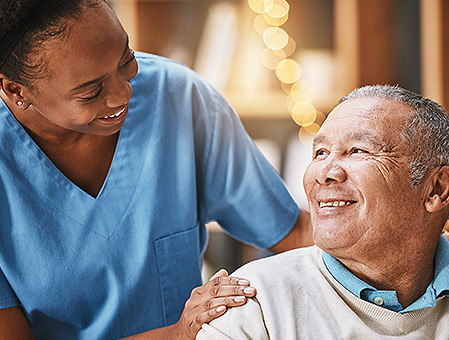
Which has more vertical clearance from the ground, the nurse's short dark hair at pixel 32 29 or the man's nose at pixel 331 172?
the nurse's short dark hair at pixel 32 29

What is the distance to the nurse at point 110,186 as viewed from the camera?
3.95 feet

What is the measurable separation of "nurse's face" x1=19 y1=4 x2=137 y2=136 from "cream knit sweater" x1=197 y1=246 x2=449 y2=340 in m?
0.45

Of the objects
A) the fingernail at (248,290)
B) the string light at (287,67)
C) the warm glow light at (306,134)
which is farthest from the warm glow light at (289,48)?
the fingernail at (248,290)

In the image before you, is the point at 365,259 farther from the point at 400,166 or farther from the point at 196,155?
the point at 196,155

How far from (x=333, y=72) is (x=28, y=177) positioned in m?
2.05

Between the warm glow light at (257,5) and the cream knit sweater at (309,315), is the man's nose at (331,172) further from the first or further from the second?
the warm glow light at (257,5)

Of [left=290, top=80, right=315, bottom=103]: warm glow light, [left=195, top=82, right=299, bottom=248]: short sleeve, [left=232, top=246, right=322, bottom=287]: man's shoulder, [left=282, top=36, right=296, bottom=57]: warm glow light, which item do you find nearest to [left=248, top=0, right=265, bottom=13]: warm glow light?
[left=282, top=36, right=296, bottom=57]: warm glow light

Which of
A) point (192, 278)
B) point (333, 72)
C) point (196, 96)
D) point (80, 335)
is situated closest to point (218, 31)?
point (333, 72)

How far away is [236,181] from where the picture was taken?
1644mm

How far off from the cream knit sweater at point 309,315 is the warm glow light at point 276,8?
6.69 feet

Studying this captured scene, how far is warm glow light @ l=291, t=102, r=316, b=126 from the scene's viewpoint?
3.13m

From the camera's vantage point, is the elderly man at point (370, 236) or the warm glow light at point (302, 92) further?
the warm glow light at point (302, 92)

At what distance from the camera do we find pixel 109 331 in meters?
1.46

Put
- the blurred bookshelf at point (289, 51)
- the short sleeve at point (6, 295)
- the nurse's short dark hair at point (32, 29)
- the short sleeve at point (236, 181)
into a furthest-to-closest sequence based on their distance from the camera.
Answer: the blurred bookshelf at point (289, 51) → the short sleeve at point (236, 181) → the short sleeve at point (6, 295) → the nurse's short dark hair at point (32, 29)
